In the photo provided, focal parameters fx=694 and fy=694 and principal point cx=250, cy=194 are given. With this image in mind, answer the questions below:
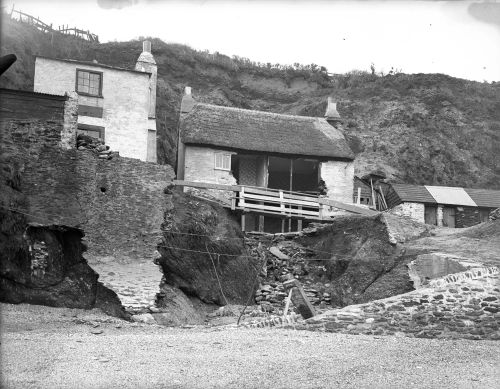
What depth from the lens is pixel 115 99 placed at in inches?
1172

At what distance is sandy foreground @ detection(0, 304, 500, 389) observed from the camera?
36.4ft

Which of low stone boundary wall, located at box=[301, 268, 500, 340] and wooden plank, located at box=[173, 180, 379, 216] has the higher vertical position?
wooden plank, located at box=[173, 180, 379, 216]

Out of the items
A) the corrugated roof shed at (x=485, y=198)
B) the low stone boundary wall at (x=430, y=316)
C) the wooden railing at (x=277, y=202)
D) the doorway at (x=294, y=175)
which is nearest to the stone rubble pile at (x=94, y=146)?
the wooden railing at (x=277, y=202)

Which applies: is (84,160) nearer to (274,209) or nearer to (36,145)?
(36,145)

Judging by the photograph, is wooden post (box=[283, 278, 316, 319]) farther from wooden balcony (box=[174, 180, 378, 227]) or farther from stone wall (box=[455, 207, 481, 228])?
stone wall (box=[455, 207, 481, 228])

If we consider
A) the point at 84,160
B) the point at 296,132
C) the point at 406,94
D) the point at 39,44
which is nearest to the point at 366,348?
the point at 84,160

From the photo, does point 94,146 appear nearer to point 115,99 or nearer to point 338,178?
point 115,99

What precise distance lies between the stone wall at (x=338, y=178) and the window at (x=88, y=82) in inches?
440

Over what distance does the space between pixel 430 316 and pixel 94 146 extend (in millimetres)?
12438

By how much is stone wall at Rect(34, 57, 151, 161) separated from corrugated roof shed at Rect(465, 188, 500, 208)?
766 inches

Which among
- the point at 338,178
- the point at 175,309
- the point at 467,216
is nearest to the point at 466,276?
A: the point at 175,309

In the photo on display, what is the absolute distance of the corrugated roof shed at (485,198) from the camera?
125ft

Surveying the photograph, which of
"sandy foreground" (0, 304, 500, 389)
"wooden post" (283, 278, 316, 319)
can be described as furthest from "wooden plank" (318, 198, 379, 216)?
"sandy foreground" (0, 304, 500, 389)

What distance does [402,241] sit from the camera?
25047 mm
